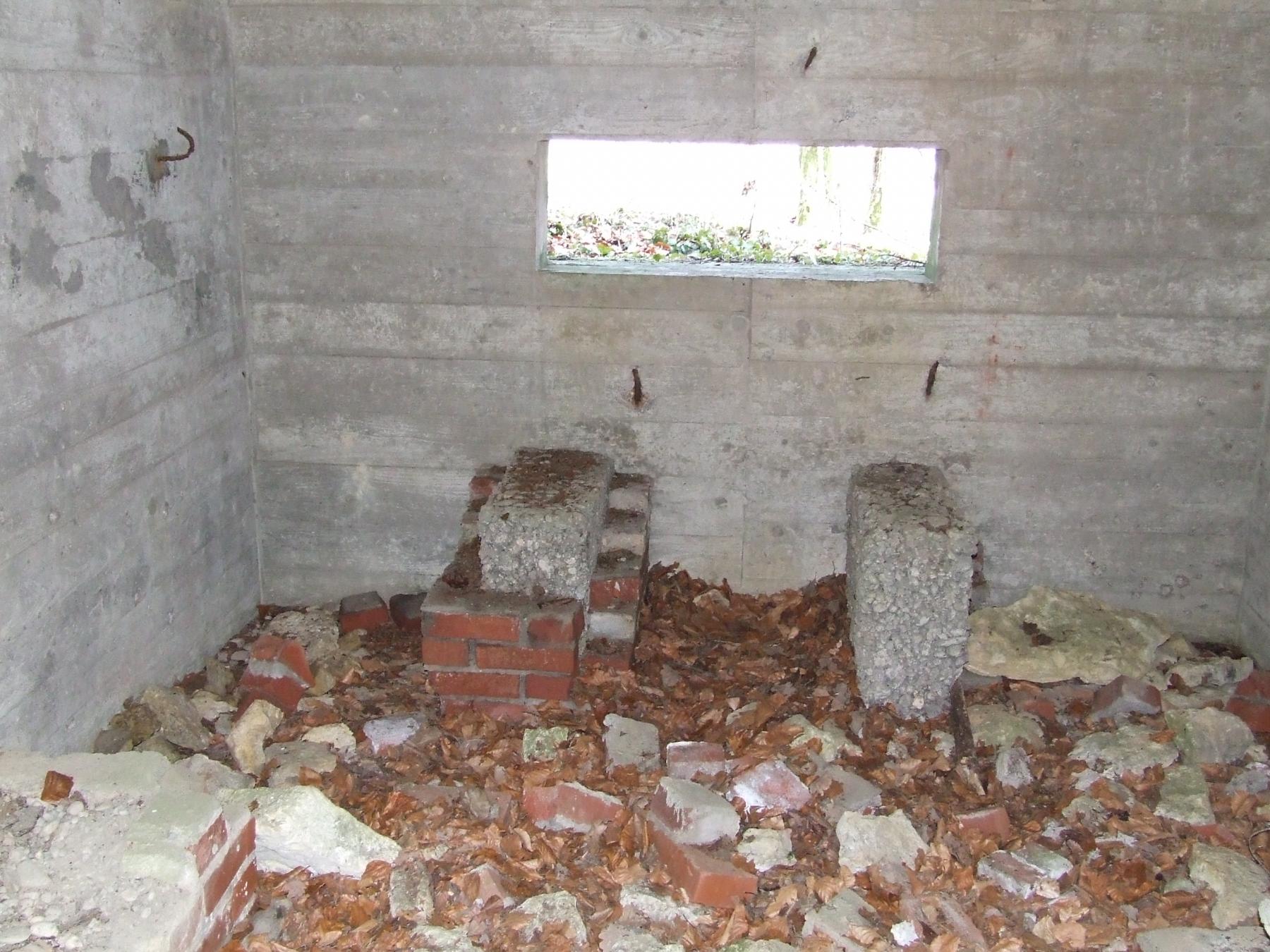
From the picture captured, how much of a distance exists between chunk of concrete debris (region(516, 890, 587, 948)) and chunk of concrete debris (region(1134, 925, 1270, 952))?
1.41 meters

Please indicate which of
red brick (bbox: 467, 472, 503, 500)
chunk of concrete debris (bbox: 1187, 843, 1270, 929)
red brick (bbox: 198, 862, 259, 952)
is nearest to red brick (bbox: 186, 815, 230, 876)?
red brick (bbox: 198, 862, 259, 952)

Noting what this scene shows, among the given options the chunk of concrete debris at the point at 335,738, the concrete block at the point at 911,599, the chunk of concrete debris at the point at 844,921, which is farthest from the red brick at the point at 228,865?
the concrete block at the point at 911,599

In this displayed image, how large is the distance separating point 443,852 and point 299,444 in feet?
7.00

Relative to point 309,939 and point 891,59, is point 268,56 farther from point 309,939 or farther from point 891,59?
point 309,939

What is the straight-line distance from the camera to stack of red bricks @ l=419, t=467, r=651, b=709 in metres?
3.67

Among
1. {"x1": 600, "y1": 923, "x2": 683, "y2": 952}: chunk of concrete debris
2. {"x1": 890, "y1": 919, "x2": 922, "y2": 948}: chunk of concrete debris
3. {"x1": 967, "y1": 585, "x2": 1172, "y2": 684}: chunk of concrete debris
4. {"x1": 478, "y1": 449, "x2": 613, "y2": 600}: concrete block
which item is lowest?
{"x1": 600, "y1": 923, "x2": 683, "y2": 952}: chunk of concrete debris

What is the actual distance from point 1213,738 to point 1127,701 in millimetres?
293

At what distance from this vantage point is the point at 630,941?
2758 millimetres

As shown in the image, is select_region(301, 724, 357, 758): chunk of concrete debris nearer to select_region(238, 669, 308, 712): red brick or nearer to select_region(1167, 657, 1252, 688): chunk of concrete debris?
select_region(238, 669, 308, 712): red brick

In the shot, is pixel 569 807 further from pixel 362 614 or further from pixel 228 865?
pixel 362 614

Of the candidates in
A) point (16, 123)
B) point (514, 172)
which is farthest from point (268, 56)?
point (16, 123)

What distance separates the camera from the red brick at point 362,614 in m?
4.61

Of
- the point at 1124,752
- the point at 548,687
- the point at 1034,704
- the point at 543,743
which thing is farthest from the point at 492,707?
the point at 1124,752

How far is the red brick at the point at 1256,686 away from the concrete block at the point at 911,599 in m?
1.06
